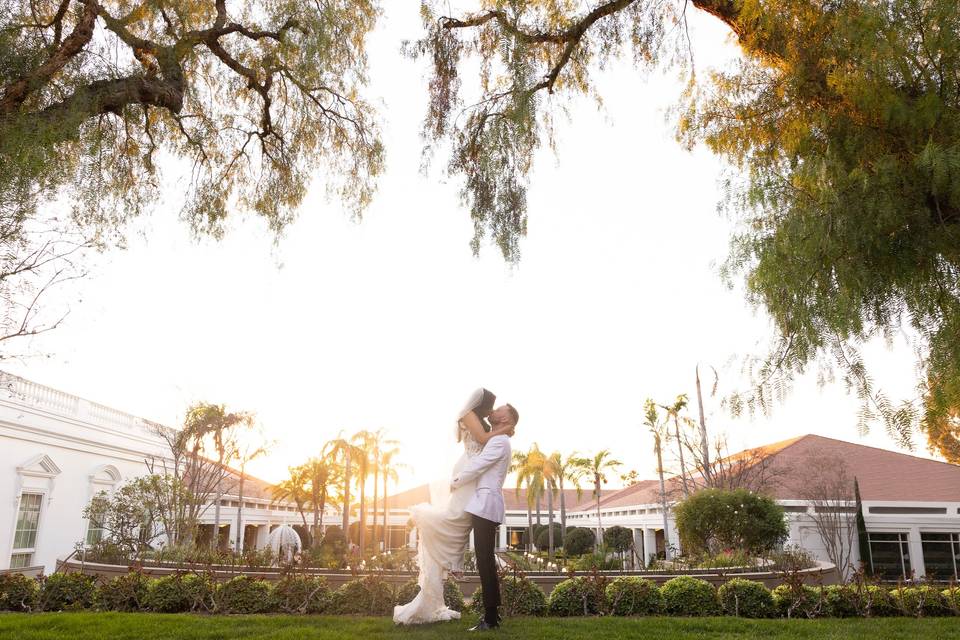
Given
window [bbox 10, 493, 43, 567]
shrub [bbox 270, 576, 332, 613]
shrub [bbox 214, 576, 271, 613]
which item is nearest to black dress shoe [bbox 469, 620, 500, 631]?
shrub [bbox 270, 576, 332, 613]

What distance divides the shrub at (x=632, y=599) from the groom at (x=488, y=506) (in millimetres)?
2489

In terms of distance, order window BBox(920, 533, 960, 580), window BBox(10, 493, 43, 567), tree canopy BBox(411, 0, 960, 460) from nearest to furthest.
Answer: tree canopy BBox(411, 0, 960, 460) → window BBox(10, 493, 43, 567) → window BBox(920, 533, 960, 580)

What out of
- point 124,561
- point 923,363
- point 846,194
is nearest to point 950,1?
point 846,194

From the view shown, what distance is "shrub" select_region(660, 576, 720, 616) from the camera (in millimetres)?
7707

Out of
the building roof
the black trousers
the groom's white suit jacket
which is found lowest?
the black trousers

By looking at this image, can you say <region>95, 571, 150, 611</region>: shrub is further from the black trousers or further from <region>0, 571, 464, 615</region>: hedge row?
the black trousers

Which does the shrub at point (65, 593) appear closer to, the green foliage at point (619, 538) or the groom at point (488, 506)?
the groom at point (488, 506)

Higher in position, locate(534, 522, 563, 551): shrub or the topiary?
the topiary

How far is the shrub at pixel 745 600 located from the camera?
7.61m

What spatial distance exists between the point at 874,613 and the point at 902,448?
541cm

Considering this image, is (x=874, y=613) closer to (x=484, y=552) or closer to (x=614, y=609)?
(x=614, y=609)

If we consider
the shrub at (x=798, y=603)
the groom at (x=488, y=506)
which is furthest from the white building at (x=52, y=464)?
the shrub at (x=798, y=603)

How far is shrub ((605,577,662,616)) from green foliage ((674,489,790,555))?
1059cm

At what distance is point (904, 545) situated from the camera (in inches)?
1045
